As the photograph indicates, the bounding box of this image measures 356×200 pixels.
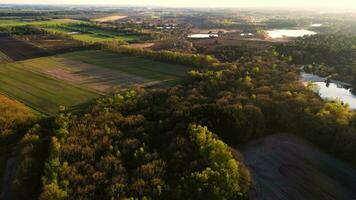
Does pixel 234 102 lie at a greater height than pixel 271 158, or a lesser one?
greater

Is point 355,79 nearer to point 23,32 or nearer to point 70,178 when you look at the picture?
point 70,178

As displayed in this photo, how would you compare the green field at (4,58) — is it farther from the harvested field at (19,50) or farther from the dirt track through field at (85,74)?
the dirt track through field at (85,74)

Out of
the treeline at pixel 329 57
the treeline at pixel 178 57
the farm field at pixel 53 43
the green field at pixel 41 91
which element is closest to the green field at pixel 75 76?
the green field at pixel 41 91

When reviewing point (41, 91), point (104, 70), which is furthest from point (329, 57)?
point (41, 91)

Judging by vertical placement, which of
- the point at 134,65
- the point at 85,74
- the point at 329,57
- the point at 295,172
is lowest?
the point at 295,172

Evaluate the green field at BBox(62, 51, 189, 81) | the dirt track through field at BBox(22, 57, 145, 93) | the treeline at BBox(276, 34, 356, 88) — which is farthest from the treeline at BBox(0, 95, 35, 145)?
the treeline at BBox(276, 34, 356, 88)

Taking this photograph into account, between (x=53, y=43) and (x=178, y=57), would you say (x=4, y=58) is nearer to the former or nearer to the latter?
(x=53, y=43)

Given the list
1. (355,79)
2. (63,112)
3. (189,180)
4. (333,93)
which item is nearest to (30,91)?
(63,112)
